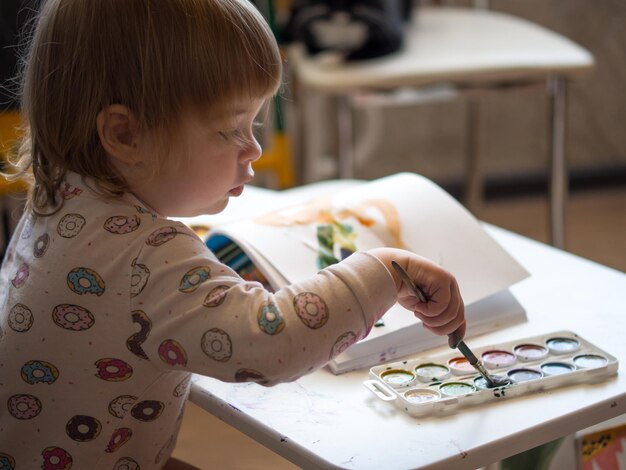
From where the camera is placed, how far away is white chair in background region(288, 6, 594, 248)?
5.32ft

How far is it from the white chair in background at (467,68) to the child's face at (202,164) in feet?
2.97

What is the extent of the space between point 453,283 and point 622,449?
32 centimetres

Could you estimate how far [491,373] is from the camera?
0.77 m

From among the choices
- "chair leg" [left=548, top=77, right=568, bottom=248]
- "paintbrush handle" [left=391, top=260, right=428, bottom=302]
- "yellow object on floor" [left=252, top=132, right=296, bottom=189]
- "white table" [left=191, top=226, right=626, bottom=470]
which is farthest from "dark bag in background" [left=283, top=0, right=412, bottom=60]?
"paintbrush handle" [left=391, top=260, right=428, bottom=302]

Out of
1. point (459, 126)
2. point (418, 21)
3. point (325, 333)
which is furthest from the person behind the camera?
point (459, 126)

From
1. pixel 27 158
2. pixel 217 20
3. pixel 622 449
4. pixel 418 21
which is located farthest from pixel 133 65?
pixel 418 21

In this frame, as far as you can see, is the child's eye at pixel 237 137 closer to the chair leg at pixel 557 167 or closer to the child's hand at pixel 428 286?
the child's hand at pixel 428 286

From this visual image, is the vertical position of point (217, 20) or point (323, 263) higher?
point (217, 20)

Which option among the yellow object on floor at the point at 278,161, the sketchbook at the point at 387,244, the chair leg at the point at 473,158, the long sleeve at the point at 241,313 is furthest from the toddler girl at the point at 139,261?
the chair leg at the point at 473,158

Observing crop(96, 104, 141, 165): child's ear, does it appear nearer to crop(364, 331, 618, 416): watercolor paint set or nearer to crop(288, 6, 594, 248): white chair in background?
crop(364, 331, 618, 416): watercolor paint set

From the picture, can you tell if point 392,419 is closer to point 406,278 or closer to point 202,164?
point 406,278

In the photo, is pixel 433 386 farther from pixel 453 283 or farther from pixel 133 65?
pixel 133 65

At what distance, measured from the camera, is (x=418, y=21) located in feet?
6.46

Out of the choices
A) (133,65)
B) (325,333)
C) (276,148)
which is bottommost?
(276,148)
